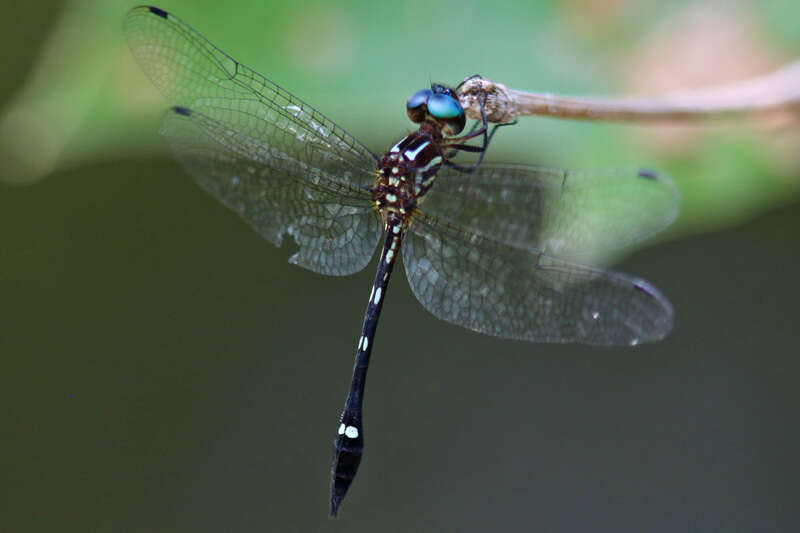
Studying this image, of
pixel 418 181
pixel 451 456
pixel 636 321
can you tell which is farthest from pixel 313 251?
pixel 451 456

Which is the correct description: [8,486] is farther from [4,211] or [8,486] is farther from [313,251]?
[313,251]

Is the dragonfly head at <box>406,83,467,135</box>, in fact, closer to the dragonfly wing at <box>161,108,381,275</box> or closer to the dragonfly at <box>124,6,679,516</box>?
the dragonfly at <box>124,6,679,516</box>

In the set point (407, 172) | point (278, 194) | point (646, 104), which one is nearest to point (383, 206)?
point (407, 172)

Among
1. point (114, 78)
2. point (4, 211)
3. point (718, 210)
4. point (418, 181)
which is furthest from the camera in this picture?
point (4, 211)

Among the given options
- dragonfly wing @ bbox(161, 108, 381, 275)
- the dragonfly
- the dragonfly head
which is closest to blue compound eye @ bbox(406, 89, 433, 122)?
the dragonfly head

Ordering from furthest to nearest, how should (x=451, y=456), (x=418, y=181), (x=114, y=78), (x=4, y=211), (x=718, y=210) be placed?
(x=451, y=456), (x=4, y=211), (x=718, y=210), (x=114, y=78), (x=418, y=181)

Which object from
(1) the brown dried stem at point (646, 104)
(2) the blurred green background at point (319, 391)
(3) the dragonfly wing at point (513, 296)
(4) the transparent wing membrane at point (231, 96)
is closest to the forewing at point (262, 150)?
(4) the transparent wing membrane at point (231, 96)
